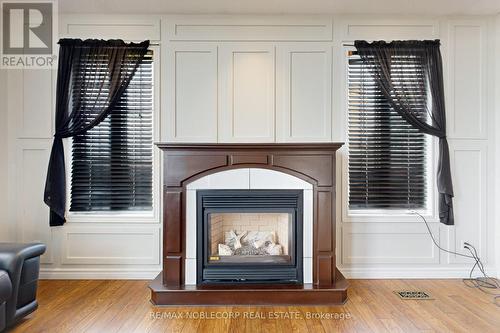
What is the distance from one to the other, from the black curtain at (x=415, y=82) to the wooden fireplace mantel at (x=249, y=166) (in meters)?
1.08

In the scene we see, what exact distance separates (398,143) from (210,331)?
8.62ft

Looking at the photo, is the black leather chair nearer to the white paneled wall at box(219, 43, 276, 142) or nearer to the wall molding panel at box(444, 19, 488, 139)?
the white paneled wall at box(219, 43, 276, 142)

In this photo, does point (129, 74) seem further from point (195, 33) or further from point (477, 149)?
point (477, 149)

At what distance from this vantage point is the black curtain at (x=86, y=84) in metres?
3.22

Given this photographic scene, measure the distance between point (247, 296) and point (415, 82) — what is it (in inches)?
109

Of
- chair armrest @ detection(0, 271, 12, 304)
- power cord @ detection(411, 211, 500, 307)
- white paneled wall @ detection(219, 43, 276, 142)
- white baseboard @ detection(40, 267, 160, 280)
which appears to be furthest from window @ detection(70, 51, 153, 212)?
power cord @ detection(411, 211, 500, 307)

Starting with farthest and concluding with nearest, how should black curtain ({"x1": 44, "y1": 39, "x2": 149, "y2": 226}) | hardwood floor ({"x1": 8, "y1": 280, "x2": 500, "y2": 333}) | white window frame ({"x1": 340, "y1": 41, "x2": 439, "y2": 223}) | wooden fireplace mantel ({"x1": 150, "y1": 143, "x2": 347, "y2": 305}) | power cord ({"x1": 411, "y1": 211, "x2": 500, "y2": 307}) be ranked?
white window frame ({"x1": 340, "y1": 41, "x2": 439, "y2": 223}), black curtain ({"x1": 44, "y1": 39, "x2": 149, "y2": 226}), power cord ({"x1": 411, "y1": 211, "x2": 500, "y2": 307}), wooden fireplace mantel ({"x1": 150, "y1": 143, "x2": 347, "y2": 305}), hardwood floor ({"x1": 8, "y1": 280, "x2": 500, "y2": 333})

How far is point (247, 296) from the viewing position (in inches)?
107

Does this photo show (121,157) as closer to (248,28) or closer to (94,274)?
(94,274)

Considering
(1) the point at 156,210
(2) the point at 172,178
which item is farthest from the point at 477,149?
(1) the point at 156,210

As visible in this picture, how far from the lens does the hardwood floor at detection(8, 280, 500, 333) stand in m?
2.34

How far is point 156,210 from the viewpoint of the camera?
131 inches

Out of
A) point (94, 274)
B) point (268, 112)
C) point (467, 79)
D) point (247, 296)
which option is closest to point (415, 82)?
point (467, 79)

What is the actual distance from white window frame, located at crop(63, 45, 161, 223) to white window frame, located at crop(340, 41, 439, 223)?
1.98m
